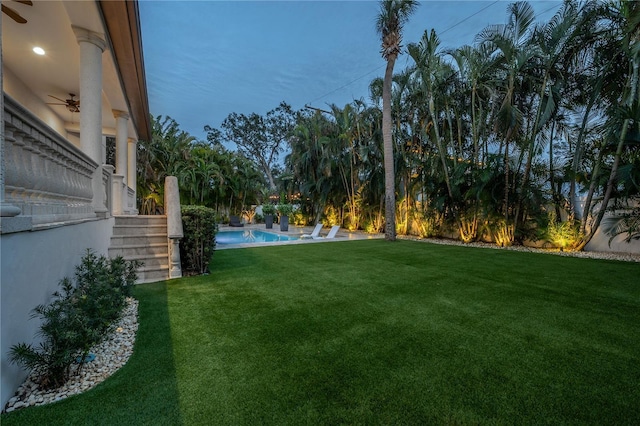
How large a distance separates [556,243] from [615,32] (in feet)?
18.6

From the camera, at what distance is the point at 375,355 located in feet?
8.45

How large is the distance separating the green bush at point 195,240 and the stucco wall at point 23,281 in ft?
8.58

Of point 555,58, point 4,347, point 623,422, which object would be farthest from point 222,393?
point 555,58

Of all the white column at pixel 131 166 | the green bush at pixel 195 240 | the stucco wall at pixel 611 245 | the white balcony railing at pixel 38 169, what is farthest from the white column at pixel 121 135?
the stucco wall at pixel 611 245

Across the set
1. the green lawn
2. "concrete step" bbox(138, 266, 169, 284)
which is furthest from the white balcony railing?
"concrete step" bbox(138, 266, 169, 284)

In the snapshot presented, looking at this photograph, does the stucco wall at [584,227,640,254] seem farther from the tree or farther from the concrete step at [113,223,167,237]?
the tree

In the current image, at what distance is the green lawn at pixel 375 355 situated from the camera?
1874 mm

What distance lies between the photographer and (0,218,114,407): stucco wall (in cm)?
179

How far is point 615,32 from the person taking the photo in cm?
717

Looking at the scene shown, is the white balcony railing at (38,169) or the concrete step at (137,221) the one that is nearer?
the white balcony railing at (38,169)

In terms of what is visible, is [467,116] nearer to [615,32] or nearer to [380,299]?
[615,32]

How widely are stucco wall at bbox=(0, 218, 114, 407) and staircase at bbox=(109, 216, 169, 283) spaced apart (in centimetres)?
254

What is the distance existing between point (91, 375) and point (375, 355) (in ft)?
7.74

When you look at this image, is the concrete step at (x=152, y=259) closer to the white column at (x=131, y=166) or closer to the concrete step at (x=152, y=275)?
the concrete step at (x=152, y=275)
